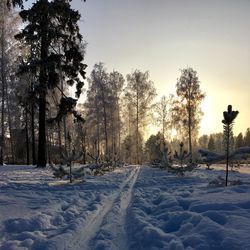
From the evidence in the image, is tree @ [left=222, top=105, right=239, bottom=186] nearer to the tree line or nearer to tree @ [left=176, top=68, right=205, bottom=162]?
the tree line

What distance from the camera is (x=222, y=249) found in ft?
15.8

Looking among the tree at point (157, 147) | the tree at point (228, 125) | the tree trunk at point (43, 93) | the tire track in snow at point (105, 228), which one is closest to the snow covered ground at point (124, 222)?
the tire track in snow at point (105, 228)

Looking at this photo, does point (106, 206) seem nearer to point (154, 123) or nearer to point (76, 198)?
point (76, 198)

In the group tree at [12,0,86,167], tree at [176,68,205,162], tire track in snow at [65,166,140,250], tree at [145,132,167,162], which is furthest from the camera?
tree at [176,68,205,162]

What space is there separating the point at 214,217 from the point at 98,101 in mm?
41815

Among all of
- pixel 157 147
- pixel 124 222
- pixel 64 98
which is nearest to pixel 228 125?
pixel 124 222

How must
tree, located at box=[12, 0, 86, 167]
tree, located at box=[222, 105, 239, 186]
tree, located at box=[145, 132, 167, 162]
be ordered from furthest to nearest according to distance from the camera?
tree, located at box=[145, 132, 167, 162] < tree, located at box=[12, 0, 86, 167] < tree, located at box=[222, 105, 239, 186]

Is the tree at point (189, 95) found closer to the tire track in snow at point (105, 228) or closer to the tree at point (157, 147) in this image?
the tree at point (157, 147)

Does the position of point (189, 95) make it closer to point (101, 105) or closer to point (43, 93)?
point (101, 105)

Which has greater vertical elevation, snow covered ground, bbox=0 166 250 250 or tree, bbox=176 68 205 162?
tree, bbox=176 68 205 162

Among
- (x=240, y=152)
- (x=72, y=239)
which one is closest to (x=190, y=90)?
(x=240, y=152)

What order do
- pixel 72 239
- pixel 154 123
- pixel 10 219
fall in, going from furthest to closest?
pixel 154 123 → pixel 10 219 → pixel 72 239

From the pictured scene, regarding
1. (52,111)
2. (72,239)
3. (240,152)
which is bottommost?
(72,239)

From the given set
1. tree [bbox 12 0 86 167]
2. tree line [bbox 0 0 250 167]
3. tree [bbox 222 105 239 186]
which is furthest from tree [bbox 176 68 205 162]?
tree [bbox 222 105 239 186]
